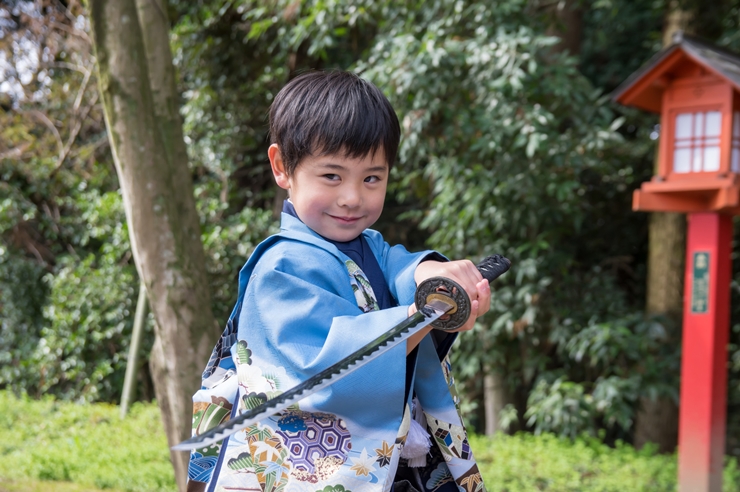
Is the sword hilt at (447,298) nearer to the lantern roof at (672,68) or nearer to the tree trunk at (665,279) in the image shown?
the lantern roof at (672,68)

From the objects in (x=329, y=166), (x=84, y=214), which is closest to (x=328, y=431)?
(x=329, y=166)

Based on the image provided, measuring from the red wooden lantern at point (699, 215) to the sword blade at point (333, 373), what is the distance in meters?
3.13

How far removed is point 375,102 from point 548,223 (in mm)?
3855

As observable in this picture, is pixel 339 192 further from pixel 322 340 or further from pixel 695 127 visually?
pixel 695 127

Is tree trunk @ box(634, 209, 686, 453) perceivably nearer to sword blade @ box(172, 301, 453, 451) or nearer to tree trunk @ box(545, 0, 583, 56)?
tree trunk @ box(545, 0, 583, 56)

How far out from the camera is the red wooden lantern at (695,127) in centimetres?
375

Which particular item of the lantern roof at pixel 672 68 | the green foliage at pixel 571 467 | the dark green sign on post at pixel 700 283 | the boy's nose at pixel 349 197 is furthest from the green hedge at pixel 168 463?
the boy's nose at pixel 349 197

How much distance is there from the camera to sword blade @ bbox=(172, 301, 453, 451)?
40.7 inches

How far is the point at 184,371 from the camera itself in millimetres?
3014

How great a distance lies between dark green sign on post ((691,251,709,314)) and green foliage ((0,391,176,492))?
314 cm

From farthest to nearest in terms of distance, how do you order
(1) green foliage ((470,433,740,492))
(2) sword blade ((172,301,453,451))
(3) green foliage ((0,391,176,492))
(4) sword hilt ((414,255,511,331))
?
(3) green foliage ((0,391,176,492)) → (1) green foliage ((470,433,740,492)) → (4) sword hilt ((414,255,511,331)) → (2) sword blade ((172,301,453,451))

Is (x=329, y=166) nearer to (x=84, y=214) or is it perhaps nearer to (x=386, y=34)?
(x=386, y=34)

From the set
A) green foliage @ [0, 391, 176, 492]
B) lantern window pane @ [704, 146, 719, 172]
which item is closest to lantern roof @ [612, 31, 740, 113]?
lantern window pane @ [704, 146, 719, 172]

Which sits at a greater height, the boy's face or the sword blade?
the boy's face
